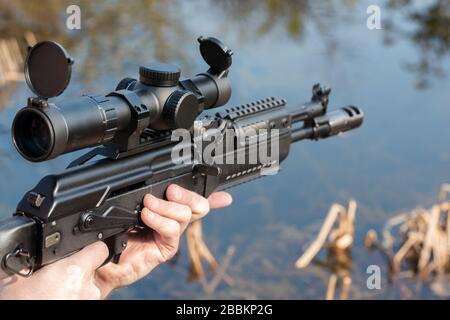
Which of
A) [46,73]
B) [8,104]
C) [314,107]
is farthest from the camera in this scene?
[8,104]

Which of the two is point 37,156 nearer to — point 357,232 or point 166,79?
point 166,79

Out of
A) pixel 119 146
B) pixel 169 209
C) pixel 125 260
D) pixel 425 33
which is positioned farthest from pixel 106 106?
pixel 425 33

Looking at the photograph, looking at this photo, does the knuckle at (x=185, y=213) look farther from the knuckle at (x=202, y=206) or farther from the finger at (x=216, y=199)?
the finger at (x=216, y=199)

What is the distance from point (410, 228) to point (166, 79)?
3.19 meters

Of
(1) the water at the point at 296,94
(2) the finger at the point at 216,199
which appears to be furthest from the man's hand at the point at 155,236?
(1) the water at the point at 296,94

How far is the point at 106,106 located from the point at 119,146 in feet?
0.53

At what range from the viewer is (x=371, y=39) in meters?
8.75

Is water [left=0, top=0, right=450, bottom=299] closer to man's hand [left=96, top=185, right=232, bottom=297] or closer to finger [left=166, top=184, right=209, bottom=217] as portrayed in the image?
man's hand [left=96, top=185, right=232, bottom=297]

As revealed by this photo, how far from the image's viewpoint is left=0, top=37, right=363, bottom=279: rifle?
6.95ft

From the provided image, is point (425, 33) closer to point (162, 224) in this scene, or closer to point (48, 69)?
point (162, 224)

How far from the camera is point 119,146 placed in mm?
2332
